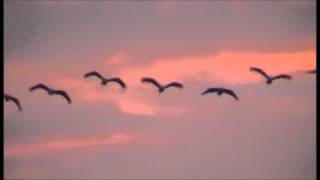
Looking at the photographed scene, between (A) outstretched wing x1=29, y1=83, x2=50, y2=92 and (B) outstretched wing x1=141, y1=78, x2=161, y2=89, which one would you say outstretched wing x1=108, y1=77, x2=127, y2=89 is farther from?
(A) outstretched wing x1=29, y1=83, x2=50, y2=92

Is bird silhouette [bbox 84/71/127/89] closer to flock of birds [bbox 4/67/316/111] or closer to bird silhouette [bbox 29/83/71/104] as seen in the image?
flock of birds [bbox 4/67/316/111]

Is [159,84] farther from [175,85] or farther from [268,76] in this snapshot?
[268,76]

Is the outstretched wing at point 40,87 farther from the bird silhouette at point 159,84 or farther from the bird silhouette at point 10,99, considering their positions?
the bird silhouette at point 159,84

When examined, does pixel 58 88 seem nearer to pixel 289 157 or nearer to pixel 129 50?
pixel 129 50

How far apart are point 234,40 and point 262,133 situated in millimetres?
940

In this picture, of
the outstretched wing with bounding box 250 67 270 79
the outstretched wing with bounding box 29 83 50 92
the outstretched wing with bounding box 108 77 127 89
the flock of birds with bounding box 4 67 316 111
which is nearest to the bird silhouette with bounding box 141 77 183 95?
the flock of birds with bounding box 4 67 316 111

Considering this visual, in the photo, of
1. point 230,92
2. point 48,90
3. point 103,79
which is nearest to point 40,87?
point 48,90

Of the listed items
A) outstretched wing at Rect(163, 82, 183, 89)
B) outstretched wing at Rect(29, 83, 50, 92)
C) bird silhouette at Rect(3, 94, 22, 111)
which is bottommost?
bird silhouette at Rect(3, 94, 22, 111)

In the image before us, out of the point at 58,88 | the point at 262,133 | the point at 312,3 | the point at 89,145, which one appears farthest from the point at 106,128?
the point at 312,3

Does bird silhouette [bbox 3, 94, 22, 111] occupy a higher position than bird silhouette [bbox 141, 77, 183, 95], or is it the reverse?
bird silhouette [bbox 141, 77, 183, 95]

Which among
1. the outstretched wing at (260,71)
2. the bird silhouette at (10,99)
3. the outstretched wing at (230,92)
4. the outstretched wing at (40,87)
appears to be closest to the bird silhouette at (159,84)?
the outstretched wing at (230,92)

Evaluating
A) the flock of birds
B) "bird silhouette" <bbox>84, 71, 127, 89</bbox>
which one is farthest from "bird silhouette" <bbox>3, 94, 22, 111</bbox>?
"bird silhouette" <bbox>84, 71, 127, 89</bbox>

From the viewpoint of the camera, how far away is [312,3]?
5.49 meters

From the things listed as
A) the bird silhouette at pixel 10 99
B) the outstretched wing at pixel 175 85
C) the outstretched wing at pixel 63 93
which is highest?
the outstretched wing at pixel 175 85
